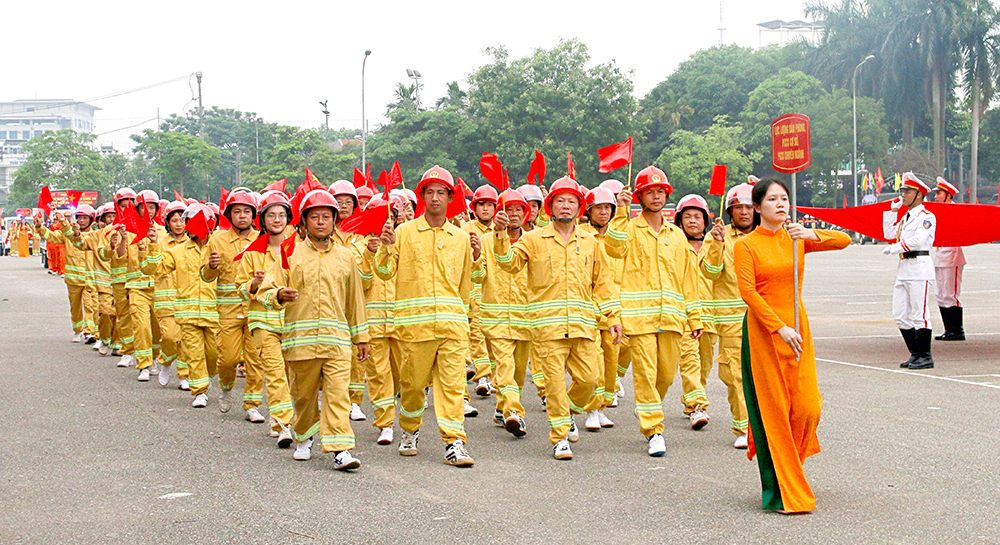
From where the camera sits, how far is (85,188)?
70062 millimetres

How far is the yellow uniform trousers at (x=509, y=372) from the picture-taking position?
8070 mm

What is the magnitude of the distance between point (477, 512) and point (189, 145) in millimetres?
63198

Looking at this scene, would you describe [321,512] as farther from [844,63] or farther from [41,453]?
[844,63]

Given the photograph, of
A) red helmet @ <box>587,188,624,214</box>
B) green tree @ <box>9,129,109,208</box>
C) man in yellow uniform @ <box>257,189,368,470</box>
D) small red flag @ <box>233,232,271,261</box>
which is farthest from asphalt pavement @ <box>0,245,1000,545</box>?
green tree @ <box>9,129,109,208</box>

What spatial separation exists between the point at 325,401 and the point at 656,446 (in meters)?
2.33

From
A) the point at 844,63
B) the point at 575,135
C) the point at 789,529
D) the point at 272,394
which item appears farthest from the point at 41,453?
the point at 844,63

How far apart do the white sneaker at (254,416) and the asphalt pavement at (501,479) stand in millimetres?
228

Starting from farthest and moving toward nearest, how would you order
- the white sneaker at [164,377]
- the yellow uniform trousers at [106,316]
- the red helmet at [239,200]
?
1. the yellow uniform trousers at [106,316]
2. the white sneaker at [164,377]
3. the red helmet at [239,200]

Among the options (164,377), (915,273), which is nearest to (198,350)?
(164,377)

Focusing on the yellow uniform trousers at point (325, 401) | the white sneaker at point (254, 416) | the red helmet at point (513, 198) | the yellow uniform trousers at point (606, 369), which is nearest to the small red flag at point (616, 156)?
the red helmet at point (513, 198)

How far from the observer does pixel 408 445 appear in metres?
7.46

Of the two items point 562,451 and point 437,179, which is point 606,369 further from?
point 437,179

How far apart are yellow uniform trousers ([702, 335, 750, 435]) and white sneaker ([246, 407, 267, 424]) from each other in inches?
153

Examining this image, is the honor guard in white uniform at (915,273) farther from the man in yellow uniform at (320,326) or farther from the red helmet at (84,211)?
the red helmet at (84,211)
